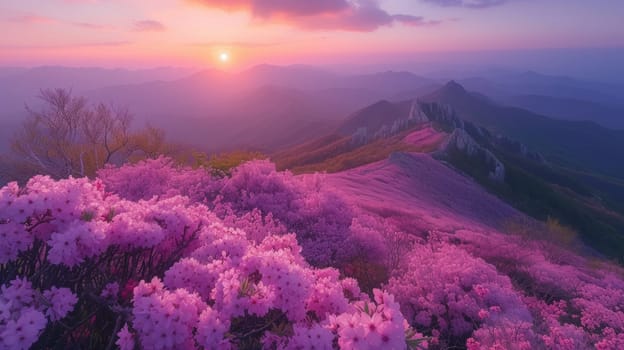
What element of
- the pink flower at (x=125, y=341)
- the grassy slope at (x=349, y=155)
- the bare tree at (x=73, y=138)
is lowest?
the grassy slope at (x=349, y=155)

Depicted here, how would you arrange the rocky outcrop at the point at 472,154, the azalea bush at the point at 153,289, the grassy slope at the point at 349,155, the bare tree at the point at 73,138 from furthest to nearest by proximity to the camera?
the rocky outcrop at the point at 472,154 < the grassy slope at the point at 349,155 < the bare tree at the point at 73,138 < the azalea bush at the point at 153,289

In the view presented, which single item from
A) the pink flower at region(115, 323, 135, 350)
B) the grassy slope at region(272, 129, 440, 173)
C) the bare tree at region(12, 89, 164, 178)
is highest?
the pink flower at region(115, 323, 135, 350)

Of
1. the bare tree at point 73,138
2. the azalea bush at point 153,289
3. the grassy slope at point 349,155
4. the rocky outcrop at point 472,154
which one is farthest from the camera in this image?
the rocky outcrop at point 472,154

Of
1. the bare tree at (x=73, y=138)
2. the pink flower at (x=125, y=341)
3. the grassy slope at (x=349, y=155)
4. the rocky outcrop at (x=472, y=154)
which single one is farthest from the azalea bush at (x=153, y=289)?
the rocky outcrop at (x=472, y=154)

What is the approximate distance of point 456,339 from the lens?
24.6 feet

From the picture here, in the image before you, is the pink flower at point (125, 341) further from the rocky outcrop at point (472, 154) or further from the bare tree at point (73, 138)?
the rocky outcrop at point (472, 154)

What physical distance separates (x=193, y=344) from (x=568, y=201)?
71325mm

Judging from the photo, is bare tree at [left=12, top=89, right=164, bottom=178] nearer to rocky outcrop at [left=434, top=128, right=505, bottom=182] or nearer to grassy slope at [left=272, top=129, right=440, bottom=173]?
grassy slope at [left=272, top=129, right=440, bottom=173]

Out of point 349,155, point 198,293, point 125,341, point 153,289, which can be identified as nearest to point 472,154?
point 349,155

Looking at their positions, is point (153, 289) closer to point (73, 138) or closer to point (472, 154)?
point (73, 138)

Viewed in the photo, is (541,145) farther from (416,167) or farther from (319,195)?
(319,195)

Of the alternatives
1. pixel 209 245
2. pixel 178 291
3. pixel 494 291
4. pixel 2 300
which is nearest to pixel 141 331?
pixel 178 291

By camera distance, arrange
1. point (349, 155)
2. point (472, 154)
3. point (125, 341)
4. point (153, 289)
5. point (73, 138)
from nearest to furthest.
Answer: point (125, 341) → point (153, 289) → point (73, 138) → point (472, 154) → point (349, 155)

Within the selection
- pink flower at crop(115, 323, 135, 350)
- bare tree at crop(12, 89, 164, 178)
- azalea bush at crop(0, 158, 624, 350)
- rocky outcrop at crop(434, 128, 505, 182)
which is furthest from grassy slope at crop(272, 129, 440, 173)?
pink flower at crop(115, 323, 135, 350)
